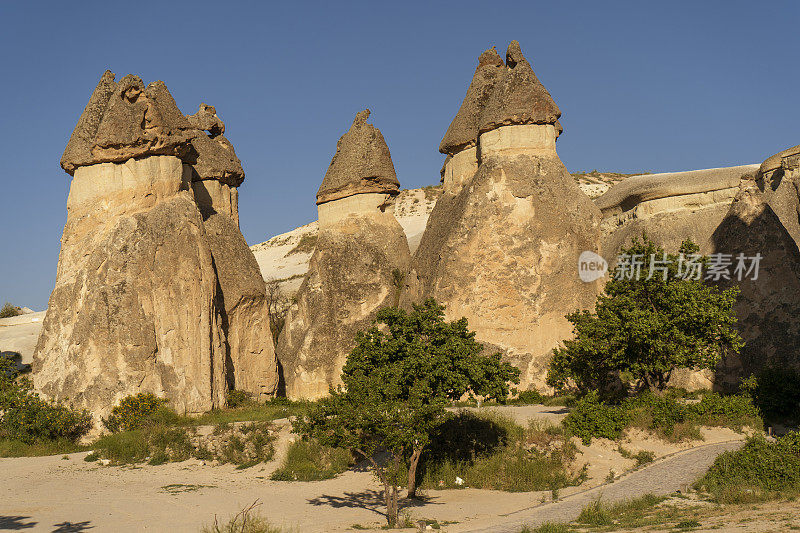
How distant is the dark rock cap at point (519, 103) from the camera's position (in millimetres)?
22250

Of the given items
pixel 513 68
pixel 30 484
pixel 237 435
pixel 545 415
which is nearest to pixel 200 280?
pixel 237 435

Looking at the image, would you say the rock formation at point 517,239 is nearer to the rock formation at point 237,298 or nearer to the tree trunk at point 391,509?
the rock formation at point 237,298

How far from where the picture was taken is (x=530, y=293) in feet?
67.8

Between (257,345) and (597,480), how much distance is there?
12597mm

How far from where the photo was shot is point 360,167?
2559cm

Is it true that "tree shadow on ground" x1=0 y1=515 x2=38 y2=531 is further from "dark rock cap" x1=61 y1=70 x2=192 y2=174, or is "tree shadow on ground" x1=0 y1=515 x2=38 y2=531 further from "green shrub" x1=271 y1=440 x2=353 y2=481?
"dark rock cap" x1=61 y1=70 x2=192 y2=174

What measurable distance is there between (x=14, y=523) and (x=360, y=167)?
16705mm

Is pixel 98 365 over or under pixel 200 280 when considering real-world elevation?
under

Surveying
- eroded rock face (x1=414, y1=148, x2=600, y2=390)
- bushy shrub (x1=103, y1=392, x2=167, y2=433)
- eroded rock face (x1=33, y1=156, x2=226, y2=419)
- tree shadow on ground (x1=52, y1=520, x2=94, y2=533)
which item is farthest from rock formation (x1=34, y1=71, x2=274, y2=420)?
tree shadow on ground (x1=52, y1=520, x2=94, y2=533)

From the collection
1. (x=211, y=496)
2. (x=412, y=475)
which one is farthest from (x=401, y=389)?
(x=211, y=496)

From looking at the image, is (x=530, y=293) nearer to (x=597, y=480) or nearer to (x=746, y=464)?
(x=597, y=480)

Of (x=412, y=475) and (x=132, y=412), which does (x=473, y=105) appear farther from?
(x=412, y=475)

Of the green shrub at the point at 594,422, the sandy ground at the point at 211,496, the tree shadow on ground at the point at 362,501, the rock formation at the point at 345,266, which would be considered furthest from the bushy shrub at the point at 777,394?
the rock formation at the point at 345,266

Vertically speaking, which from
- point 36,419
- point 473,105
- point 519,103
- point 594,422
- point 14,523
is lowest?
point 14,523
